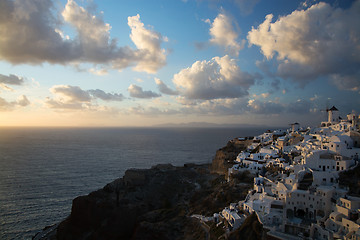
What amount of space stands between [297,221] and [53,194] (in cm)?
5220

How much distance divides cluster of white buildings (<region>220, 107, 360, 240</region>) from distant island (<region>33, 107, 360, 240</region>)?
106 millimetres

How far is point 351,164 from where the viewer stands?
35.9m

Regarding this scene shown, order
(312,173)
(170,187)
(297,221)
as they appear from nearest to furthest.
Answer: (297,221)
(312,173)
(170,187)

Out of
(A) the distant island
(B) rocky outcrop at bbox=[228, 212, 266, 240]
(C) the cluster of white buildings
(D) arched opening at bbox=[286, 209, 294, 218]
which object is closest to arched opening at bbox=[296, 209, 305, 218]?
(C) the cluster of white buildings

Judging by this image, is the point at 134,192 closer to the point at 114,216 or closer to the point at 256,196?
the point at 114,216

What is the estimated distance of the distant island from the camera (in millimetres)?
27312

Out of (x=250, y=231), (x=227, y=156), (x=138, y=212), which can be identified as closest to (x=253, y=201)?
(x=250, y=231)

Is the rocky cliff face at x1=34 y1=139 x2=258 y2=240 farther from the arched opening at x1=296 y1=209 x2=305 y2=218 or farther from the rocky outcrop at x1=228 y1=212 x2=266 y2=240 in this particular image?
the arched opening at x1=296 y1=209 x2=305 y2=218

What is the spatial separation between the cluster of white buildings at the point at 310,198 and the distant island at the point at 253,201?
0.11 metres

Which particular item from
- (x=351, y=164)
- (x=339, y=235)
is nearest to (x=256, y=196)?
(x=339, y=235)

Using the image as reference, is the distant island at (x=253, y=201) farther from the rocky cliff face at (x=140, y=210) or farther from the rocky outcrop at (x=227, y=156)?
the rocky outcrop at (x=227, y=156)

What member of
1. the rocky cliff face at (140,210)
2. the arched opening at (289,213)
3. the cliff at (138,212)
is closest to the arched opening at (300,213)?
the arched opening at (289,213)

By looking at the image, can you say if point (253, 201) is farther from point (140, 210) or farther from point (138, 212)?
point (140, 210)

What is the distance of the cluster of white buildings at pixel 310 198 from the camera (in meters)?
25.5
